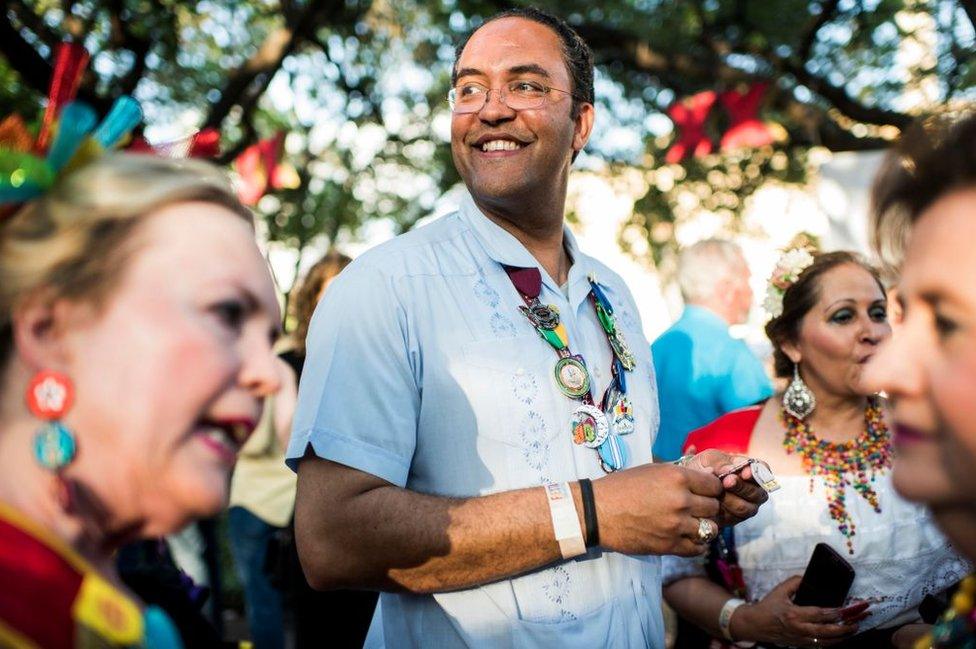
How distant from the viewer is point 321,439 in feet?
6.99

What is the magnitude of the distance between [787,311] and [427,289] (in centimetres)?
199

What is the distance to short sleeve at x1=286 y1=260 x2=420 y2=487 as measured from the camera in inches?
84.3

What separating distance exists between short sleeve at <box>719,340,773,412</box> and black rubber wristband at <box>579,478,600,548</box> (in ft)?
9.57

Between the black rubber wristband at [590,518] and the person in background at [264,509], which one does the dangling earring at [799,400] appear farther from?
the person in background at [264,509]

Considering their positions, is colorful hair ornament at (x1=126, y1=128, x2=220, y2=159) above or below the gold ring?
above

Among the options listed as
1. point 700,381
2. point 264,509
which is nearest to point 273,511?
point 264,509

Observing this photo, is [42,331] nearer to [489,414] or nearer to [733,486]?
[489,414]

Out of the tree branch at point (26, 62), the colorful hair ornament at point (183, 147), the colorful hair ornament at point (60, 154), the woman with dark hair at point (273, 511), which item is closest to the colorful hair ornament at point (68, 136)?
the colorful hair ornament at point (60, 154)

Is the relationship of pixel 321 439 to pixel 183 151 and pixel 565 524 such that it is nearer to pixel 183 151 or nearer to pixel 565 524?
pixel 565 524

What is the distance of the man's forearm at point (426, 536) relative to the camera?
2.10m

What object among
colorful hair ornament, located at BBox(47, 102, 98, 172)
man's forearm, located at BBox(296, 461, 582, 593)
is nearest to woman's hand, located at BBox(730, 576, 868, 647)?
man's forearm, located at BBox(296, 461, 582, 593)

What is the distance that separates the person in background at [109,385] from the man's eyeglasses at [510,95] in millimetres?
1497

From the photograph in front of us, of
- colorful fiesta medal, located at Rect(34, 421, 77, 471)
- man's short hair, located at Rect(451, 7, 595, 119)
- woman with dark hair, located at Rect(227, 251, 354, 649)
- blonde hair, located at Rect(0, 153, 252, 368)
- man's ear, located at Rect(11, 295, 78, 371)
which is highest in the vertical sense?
man's short hair, located at Rect(451, 7, 595, 119)

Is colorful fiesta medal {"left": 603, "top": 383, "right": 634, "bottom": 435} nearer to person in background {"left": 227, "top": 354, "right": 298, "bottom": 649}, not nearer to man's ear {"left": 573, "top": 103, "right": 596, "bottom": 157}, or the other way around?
man's ear {"left": 573, "top": 103, "right": 596, "bottom": 157}
